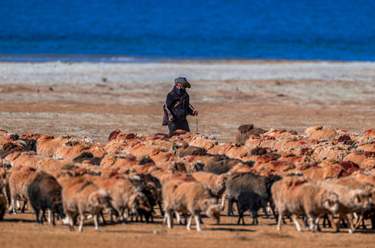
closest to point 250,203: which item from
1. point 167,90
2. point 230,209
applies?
point 230,209

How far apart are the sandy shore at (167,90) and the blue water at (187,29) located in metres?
12.2

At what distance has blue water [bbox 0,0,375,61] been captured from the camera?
74188 mm

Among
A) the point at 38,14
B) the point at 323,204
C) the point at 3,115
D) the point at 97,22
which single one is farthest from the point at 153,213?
the point at 38,14

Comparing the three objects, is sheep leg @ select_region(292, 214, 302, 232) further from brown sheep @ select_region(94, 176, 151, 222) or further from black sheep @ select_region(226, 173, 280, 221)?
brown sheep @ select_region(94, 176, 151, 222)

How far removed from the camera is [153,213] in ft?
65.1

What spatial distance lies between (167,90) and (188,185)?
81.5 ft

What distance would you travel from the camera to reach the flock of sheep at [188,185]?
18.1 metres

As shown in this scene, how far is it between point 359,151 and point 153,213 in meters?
4.90

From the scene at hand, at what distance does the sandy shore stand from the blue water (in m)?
12.2

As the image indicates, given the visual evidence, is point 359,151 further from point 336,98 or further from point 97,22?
point 97,22

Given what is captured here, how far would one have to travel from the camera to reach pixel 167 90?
43.2 meters

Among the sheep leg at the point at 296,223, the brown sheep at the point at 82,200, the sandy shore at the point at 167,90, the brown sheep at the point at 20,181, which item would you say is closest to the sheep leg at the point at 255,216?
the sheep leg at the point at 296,223

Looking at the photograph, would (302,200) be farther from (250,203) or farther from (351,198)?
(250,203)

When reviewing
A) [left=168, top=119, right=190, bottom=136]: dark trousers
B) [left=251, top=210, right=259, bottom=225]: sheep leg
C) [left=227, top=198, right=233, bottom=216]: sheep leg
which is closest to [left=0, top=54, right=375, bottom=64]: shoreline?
[left=168, top=119, right=190, bottom=136]: dark trousers
